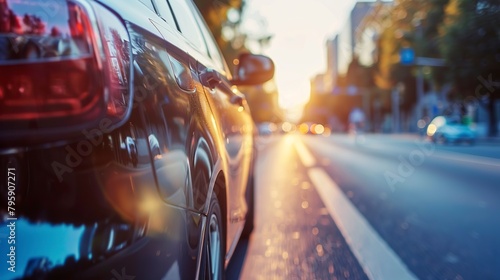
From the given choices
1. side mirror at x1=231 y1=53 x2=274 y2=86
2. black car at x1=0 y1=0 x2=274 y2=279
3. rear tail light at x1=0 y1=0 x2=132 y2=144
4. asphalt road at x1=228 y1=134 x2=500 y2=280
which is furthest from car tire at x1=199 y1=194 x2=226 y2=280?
side mirror at x1=231 y1=53 x2=274 y2=86

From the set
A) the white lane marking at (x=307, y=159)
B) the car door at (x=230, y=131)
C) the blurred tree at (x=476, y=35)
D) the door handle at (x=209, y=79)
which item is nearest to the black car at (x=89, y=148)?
the door handle at (x=209, y=79)

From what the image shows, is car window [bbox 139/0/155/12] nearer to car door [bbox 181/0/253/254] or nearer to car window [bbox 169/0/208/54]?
car door [bbox 181/0/253/254]

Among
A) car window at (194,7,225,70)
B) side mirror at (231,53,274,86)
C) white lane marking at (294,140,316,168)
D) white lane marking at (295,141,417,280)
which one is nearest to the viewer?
car window at (194,7,225,70)

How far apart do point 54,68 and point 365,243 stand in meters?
4.09

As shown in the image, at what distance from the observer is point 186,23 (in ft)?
10.3

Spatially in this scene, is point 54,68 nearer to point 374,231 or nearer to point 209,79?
point 209,79

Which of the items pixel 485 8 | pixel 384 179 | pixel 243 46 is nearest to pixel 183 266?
pixel 485 8

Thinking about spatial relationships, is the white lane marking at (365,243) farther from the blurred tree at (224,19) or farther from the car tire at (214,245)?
the blurred tree at (224,19)

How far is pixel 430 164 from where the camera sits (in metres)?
15.1

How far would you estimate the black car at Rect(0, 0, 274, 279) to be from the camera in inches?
52.8

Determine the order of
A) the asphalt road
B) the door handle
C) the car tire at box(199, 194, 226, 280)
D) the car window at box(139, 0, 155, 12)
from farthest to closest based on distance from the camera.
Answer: the asphalt road < the door handle < the car tire at box(199, 194, 226, 280) < the car window at box(139, 0, 155, 12)

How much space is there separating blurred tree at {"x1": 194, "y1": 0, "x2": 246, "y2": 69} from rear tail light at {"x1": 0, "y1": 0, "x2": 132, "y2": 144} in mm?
15634

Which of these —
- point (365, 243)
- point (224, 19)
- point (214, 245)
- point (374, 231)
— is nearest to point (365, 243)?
point (365, 243)

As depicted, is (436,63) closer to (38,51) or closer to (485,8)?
(485,8)
